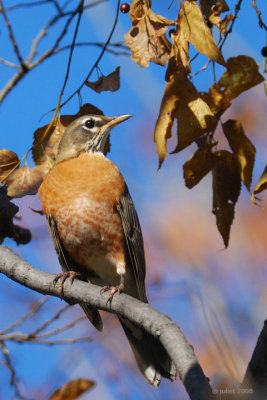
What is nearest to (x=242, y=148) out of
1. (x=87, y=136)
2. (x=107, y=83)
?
(x=107, y=83)

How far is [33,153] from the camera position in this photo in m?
4.20

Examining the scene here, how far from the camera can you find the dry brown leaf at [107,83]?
4.12 metres

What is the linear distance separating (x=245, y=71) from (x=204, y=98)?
0.26 meters

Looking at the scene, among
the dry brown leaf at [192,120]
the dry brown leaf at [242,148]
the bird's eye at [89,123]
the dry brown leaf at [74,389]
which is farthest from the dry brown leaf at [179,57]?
the bird's eye at [89,123]

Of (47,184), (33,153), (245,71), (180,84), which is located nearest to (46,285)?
(33,153)

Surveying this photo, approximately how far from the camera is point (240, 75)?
295cm

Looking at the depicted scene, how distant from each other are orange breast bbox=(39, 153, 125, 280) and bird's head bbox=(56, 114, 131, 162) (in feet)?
1.89

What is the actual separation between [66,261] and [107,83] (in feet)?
5.28

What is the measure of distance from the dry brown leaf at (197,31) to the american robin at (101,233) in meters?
1.65


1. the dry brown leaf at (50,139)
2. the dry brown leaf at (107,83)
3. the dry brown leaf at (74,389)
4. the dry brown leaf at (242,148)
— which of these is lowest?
the dry brown leaf at (74,389)

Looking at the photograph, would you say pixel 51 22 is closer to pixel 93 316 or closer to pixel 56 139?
pixel 56 139

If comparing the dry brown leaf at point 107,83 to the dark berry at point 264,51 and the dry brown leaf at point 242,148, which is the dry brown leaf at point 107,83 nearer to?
the dark berry at point 264,51

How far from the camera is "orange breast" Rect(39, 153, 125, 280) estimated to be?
4.73m

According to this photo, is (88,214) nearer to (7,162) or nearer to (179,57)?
(7,162)
